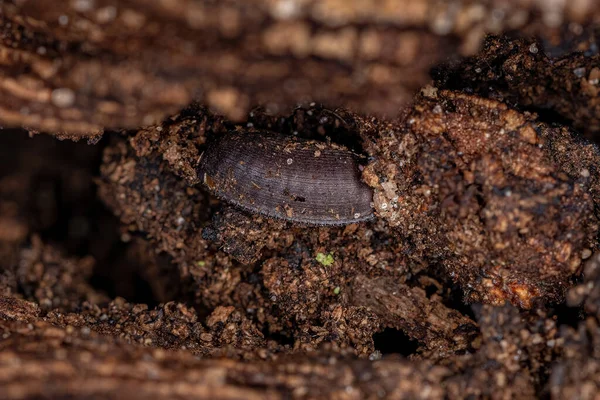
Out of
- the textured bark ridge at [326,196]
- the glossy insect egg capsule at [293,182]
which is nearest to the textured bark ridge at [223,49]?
the textured bark ridge at [326,196]

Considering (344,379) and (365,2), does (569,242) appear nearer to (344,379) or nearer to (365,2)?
(344,379)

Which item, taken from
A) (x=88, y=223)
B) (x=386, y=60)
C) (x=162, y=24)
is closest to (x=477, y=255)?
(x=386, y=60)

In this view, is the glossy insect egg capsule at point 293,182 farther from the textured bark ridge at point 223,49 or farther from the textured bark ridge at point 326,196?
the textured bark ridge at point 223,49

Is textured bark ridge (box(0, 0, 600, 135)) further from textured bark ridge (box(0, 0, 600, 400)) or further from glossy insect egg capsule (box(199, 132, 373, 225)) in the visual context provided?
glossy insect egg capsule (box(199, 132, 373, 225))

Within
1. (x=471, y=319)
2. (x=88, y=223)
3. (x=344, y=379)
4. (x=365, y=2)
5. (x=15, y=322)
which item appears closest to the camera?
(x=365, y=2)

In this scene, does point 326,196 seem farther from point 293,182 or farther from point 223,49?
point 223,49

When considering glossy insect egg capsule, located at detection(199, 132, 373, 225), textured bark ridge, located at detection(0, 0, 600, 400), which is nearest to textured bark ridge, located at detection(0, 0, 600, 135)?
textured bark ridge, located at detection(0, 0, 600, 400)
